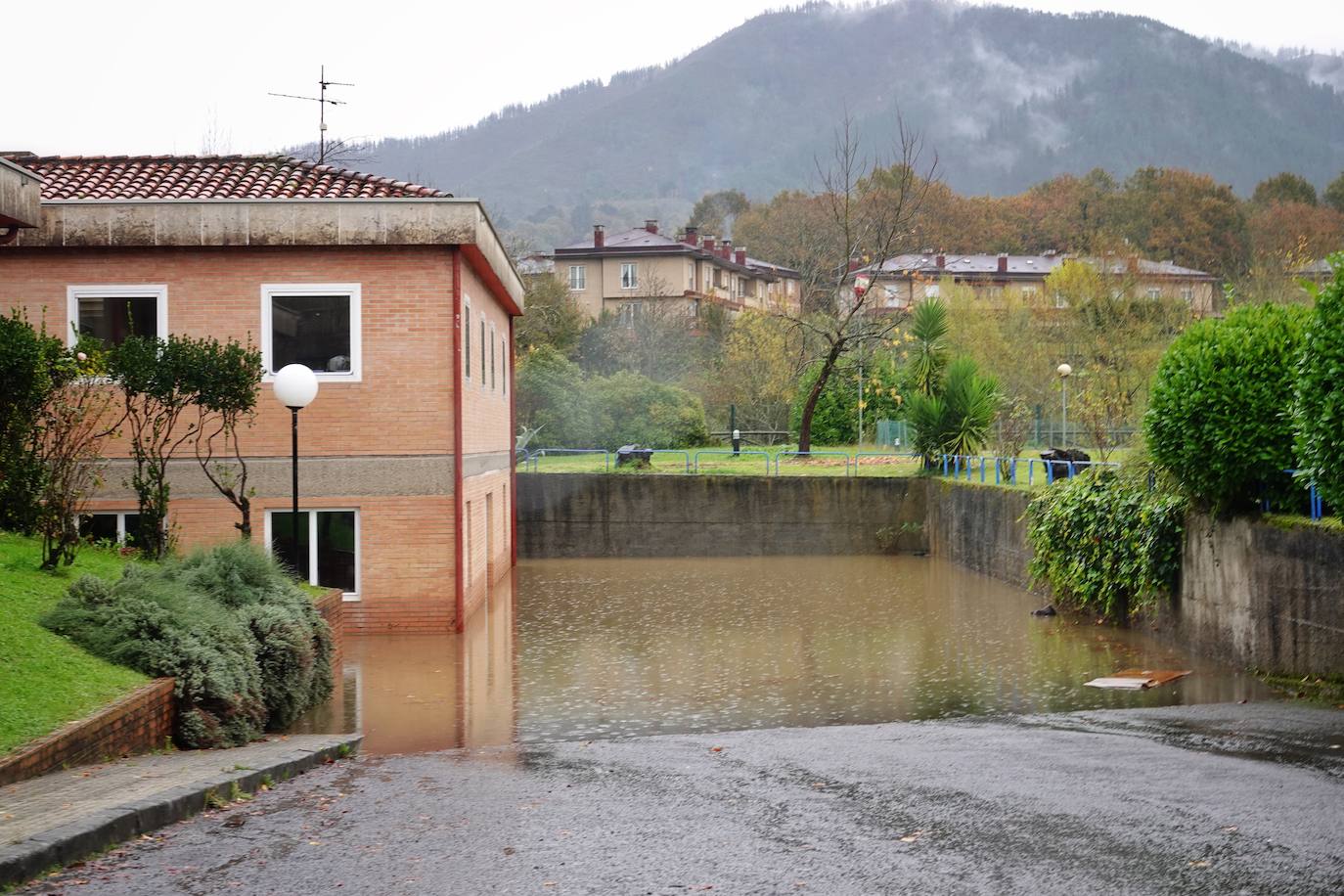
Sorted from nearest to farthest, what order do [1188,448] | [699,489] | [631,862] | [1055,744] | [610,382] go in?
1. [631,862]
2. [1055,744]
3. [1188,448]
4. [699,489]
5. [610,382]

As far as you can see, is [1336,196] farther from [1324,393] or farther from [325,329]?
[1324,393]

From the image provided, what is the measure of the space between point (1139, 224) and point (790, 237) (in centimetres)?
2369

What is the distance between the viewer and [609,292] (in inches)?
3371

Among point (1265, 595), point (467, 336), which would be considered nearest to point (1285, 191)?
point (467, 336)

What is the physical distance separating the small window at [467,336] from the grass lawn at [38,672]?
9.08m

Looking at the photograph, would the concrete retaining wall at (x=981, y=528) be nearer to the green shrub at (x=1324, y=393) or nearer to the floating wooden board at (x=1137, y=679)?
the floating wooden board at (x=1137, y=679)

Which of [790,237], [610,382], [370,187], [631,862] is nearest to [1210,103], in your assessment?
[790,237]

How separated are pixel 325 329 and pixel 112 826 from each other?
1381 cm

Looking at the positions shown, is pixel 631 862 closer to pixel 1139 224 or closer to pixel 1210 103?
pixel 1139 224

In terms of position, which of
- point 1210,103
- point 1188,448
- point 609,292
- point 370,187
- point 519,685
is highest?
point 1210,103

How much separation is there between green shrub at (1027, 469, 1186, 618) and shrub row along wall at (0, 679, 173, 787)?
1262 cm

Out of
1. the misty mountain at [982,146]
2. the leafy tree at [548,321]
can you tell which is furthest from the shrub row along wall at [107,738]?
the misty mountain at [982,146]

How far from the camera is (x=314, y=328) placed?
19.9 meters

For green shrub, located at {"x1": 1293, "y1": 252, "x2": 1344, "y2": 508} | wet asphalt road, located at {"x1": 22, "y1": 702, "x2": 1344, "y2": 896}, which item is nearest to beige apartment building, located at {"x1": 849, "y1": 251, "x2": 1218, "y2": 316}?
green shrub, located at {"x1": 1293, "y1": 252, "x2": 1344, "y2": 508}
